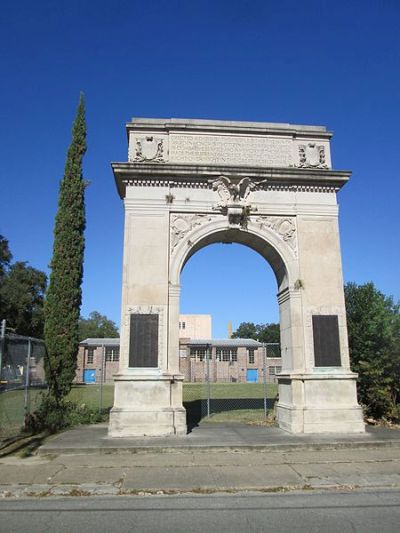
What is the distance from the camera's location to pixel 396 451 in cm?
916

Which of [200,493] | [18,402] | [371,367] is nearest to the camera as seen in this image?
[200,493]

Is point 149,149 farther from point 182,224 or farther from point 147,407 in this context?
point 147,407

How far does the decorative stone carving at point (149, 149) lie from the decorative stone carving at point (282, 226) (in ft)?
11.1

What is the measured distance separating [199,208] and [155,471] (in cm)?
700

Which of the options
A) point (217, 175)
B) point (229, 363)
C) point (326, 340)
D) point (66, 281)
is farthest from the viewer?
point (229, 363)

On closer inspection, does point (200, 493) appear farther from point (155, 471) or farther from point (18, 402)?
point (18, 402)

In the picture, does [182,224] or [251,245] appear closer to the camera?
[182,224]

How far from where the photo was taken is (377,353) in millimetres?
12664

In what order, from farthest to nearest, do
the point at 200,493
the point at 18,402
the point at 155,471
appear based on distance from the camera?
the point at 18,402 → the point at 155,471 → the point at 200,493

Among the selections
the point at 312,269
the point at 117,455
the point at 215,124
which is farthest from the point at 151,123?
the point at 117,455

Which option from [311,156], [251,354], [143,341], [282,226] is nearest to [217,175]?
[282,226]

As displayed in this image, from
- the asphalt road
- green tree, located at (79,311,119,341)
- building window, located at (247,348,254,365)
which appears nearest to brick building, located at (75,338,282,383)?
building window, located at (247,348,254,365)

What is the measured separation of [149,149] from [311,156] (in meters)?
4.73

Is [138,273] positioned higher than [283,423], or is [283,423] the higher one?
[138,273]
